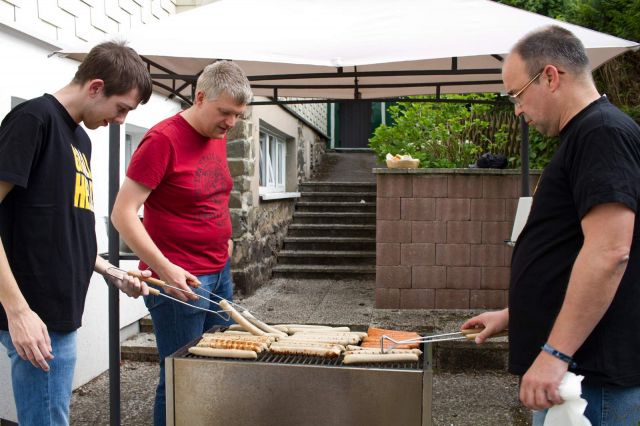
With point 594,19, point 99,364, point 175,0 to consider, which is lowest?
point 99,364

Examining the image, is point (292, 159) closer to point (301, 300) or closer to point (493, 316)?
point (301, 300)

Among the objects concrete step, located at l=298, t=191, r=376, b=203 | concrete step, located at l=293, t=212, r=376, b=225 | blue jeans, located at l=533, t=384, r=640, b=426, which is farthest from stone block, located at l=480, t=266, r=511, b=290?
blue jeans, located at l=533, t=384, r=640, b=426

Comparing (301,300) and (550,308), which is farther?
(301,300)

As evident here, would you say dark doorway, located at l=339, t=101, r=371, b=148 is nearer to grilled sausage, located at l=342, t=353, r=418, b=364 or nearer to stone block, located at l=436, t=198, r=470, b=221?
stone block, located at l=436, t=198, r=470, b=221

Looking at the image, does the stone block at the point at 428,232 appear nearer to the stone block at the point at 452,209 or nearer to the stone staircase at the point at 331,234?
the stone block at the point at 452,209

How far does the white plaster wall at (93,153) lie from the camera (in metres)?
3.81

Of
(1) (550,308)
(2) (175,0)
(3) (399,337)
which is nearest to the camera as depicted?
(1) (550,308)

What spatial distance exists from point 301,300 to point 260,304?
54 centimetres

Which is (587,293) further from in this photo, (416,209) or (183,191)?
(416,209)

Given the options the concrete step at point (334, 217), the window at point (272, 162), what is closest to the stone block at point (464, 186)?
the window at point (272, 162)

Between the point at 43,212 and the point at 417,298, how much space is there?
482 centimetres

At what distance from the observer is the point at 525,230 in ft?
6.04

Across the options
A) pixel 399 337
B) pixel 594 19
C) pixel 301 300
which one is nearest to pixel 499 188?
pixel 594 19

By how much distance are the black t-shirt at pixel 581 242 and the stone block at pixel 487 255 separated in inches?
175
